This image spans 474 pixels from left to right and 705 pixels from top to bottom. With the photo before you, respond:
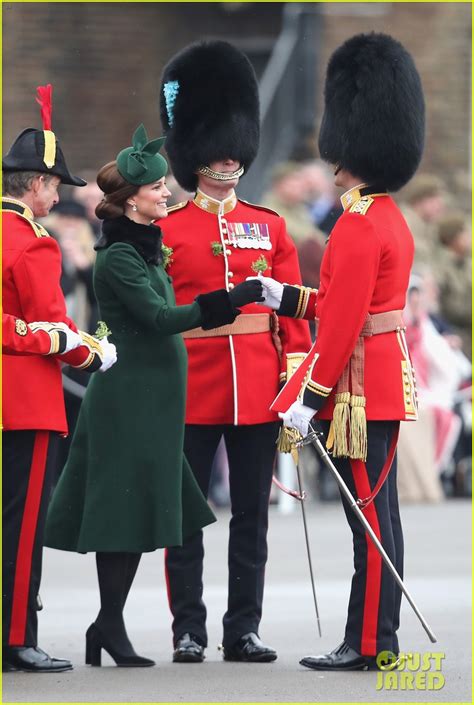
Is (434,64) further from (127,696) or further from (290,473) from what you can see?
(127,696)

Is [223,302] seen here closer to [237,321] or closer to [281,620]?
[237,321]

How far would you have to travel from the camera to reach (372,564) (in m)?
6.61

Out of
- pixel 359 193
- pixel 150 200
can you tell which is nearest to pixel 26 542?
pixel 150 200

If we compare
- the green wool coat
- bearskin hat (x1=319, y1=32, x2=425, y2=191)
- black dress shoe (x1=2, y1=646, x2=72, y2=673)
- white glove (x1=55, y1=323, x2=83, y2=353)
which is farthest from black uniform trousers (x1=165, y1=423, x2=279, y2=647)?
bearskin hat (x1=319, y1=32, x2=425, y2=191)

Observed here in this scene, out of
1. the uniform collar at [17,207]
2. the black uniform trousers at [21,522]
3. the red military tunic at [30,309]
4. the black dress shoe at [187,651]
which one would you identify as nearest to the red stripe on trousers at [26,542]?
the black uniform trousers at [21,522]

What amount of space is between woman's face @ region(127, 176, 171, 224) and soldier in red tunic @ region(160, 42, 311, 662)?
0.27 metres

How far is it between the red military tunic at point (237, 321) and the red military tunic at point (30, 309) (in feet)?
2.02

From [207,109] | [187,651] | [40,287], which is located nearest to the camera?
[40,287]

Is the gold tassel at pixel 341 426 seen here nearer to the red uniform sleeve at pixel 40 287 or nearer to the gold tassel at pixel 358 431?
the gold tassel at pixel 358 431

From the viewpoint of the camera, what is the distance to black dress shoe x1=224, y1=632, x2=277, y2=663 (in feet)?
22.9

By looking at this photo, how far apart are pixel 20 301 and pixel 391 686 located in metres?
1.81

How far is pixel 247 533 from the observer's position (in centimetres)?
715

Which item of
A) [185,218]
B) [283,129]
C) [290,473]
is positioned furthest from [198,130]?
[283,129]

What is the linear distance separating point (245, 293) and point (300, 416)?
484 millimetres
